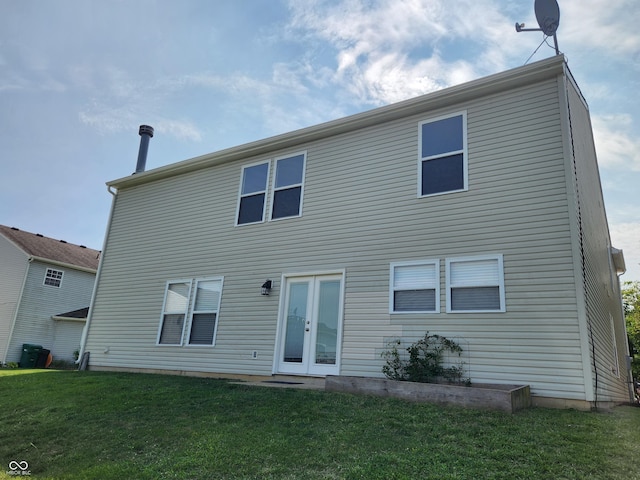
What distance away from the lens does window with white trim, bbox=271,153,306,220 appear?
9250 millimetres

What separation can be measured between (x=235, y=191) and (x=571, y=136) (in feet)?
22.4

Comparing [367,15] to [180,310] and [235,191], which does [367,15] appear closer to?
[235,191]

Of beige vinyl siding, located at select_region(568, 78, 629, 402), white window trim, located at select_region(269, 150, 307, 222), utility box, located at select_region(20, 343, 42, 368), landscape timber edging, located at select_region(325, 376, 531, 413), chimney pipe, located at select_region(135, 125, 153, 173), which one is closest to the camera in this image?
landscape timber edging, located at select_region(325, 376, 531, 413)

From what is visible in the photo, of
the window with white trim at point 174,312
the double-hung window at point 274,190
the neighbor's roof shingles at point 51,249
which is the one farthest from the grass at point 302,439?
the neighbor's roof shingles at point 51,249

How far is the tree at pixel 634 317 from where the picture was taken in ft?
69.3

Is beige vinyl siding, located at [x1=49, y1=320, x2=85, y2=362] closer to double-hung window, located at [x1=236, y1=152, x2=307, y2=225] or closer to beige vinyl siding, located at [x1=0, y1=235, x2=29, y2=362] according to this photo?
beige vinyl siding, located at [x1=0, y1=235, x2=29, y2=362]

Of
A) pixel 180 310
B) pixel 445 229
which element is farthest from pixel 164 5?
pixel 445 229

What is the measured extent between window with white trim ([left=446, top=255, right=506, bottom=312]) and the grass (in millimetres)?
1753

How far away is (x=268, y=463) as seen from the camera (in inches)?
150

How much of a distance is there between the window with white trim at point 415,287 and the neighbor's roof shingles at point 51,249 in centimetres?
1760

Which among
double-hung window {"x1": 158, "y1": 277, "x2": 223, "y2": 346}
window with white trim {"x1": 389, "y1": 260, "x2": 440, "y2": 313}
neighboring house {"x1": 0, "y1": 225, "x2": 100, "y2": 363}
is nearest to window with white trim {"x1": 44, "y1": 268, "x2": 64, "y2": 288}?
neighboring house {"x1": 0, "y1": 225, "x2": 100, "y2": 363}

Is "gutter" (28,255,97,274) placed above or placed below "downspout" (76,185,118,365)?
above

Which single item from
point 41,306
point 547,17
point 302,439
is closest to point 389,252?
point 302,439

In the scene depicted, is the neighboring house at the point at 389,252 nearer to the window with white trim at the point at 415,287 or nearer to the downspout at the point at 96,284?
the window with white trim at the point at 415,287
